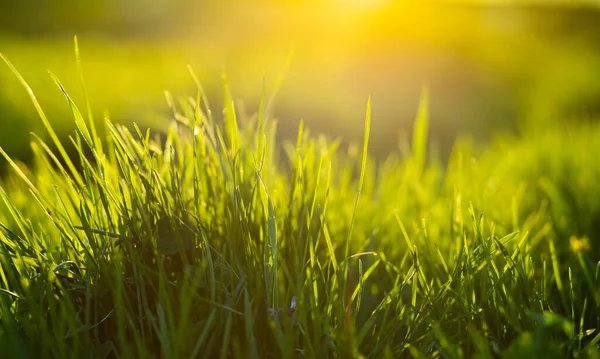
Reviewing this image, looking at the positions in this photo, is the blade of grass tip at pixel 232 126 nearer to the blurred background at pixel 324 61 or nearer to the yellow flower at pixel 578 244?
the blurred background at pixel 324 61

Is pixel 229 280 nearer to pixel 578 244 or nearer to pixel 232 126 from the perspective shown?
pixel 232 126

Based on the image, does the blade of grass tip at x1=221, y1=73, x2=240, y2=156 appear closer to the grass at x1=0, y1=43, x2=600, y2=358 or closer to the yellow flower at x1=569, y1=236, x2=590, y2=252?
the grass at x1=0, y1=43, x2=600, y2=358

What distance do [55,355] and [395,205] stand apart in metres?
0.91

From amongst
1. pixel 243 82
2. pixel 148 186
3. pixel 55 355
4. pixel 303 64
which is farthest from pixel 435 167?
pixel 303 64

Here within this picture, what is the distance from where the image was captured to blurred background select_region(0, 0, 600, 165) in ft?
13.3

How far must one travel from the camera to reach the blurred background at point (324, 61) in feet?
13.3

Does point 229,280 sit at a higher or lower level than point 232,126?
lower

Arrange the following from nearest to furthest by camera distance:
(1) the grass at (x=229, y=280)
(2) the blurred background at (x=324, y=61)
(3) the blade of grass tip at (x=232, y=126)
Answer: (1) the grass at (x=229, y=280), (3) the blade of grass tip at (x=232, y=126), (2) the blurred background at (x=324, y=61)

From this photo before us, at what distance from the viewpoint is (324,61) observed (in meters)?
6.38

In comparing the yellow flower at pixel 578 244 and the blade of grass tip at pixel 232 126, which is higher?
the blade of grass tip at pixel 232 126

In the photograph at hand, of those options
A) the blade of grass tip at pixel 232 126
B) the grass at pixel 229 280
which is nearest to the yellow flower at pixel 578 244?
the grass at pixel 229 280

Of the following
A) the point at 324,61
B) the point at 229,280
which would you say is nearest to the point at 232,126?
the point at 229,280

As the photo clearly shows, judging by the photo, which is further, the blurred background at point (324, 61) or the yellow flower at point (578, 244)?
the blurred background at point (324, 61)

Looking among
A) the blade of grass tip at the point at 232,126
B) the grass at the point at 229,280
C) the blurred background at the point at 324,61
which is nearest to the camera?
the grass at the point at 229,280
